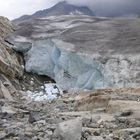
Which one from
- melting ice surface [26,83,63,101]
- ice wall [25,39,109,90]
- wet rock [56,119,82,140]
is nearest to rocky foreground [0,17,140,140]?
wet rock [56,119,82,140]

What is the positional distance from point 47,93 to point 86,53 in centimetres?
258

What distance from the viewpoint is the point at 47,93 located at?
19719mm

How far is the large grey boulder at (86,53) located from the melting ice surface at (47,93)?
0.51m

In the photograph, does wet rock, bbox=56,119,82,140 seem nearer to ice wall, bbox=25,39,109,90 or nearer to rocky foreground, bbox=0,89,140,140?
rocky foreground, bbox=0,89,140,140

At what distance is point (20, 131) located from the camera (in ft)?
30.8

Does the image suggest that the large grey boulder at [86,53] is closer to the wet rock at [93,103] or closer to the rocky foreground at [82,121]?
the wet rock at [93,103]

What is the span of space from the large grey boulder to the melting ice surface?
0.51 meters

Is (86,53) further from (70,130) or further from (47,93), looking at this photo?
(70,130)

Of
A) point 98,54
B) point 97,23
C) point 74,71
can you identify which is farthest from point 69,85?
point 97,23

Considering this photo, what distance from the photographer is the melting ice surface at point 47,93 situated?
18284 millimetres

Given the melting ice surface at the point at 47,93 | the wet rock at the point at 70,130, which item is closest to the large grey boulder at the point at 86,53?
the melting ice surface at the point at 47,93

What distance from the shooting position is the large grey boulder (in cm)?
1911

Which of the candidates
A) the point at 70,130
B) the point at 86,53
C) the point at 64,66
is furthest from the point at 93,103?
the point at 64,66

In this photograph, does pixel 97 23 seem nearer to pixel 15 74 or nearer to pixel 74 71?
pixel 74 71
